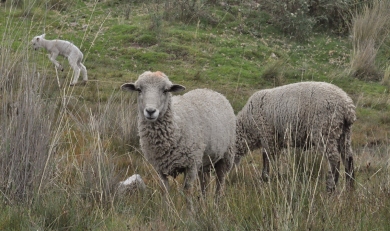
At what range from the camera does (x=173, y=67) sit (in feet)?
47.2

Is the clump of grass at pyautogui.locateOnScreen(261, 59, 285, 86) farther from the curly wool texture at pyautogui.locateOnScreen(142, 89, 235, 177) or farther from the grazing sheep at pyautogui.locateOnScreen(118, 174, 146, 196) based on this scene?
the grazing sheep at pyautogui.locateOnScreen(118, 174, 146, 196)

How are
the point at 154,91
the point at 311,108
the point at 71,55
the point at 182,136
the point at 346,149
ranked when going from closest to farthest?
the point at 154,91
the point at 182,136
the point at 311,108
the point at 346,149
the point at 71,55

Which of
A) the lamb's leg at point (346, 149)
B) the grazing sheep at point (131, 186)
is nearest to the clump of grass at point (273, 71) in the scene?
the lamb's leg at point (346, 149)

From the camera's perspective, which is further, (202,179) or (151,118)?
(202,179)

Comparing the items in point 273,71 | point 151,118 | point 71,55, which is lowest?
point 273,71

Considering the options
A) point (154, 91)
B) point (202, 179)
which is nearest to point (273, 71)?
point (202, 179)

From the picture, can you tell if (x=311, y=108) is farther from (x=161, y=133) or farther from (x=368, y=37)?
(x=368, y=37)

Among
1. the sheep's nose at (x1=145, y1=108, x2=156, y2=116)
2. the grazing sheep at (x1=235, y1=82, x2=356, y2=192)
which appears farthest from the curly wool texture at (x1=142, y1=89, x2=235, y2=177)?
the grazing sheep at (x1=235, y1=82, x2=356, y2=192)

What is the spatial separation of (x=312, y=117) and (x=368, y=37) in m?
8.66

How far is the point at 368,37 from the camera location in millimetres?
15625

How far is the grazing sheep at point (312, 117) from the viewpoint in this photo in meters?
7.61

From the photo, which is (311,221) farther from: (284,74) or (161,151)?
(284,74)

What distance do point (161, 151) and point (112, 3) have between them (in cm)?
1308

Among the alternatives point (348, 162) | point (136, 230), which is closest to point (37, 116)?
point (136, 230)
